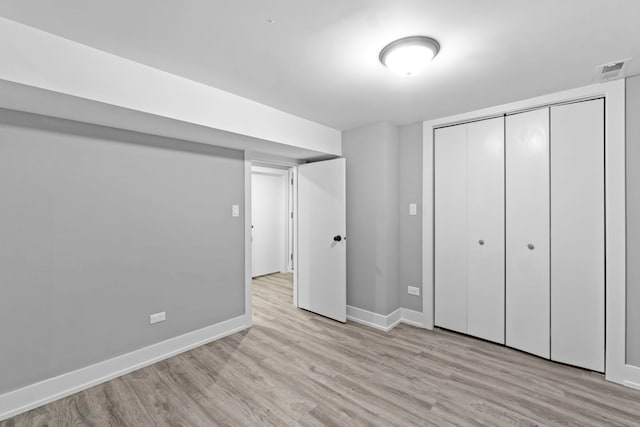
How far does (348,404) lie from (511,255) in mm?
2081

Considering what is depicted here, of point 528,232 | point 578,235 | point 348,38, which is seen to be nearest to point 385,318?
point 528,232

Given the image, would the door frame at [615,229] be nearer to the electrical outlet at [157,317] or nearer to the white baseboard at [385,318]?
the white baseboard at [385,318]

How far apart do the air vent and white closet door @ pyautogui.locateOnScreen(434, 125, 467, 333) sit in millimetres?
1067

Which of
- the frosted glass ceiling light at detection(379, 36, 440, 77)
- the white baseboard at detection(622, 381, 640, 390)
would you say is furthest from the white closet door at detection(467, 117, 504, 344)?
the frosted glass ceiling light at detection(379, 36, 440, 77)

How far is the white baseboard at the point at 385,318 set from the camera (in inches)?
130

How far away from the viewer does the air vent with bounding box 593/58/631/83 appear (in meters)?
2.02

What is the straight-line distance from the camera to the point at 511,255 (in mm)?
2838

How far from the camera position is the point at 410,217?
3.47 m

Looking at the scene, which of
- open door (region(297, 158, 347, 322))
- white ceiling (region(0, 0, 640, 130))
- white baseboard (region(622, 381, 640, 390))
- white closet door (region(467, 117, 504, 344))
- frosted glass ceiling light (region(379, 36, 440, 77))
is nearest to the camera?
white ceiling (region(0, 0, 640, 130))

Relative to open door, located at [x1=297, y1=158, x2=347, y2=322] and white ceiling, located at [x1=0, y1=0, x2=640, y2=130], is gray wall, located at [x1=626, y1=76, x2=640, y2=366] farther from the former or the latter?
open door, located at [x1=297, y1=158, x2=347, y2=322]

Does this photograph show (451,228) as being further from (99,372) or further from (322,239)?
(99,372)

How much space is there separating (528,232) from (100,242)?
3765 millimetres

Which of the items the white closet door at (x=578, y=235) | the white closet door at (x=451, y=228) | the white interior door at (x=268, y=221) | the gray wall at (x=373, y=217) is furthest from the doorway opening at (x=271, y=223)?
the white closet door at (x=578, y=235)

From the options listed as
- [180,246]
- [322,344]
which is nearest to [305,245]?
[322,344]
